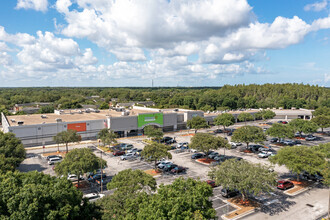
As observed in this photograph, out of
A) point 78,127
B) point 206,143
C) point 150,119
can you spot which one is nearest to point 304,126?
point 206,143

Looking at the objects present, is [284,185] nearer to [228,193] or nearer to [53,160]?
[228,193]

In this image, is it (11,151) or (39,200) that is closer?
(39,200)

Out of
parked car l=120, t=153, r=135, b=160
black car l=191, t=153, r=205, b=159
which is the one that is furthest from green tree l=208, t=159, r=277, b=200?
parked car l=120, t=153, r=135, b=160

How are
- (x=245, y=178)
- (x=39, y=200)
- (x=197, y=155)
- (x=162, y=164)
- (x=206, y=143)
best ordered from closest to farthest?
1. (x=39, y=200)
2. (x=245, y=178)
3. (x=162, y=164)
4. (x=206, y=143)
5. (x=197, y=155)

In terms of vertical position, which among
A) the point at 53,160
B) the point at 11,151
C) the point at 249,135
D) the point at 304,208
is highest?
the point at 11,151

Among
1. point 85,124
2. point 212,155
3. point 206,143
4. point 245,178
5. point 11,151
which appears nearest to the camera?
point 245,178

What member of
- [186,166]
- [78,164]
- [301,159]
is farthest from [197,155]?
[78,164]

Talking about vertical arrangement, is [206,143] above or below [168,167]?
above

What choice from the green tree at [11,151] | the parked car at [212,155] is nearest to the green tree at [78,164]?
the green tree at [11,151]
